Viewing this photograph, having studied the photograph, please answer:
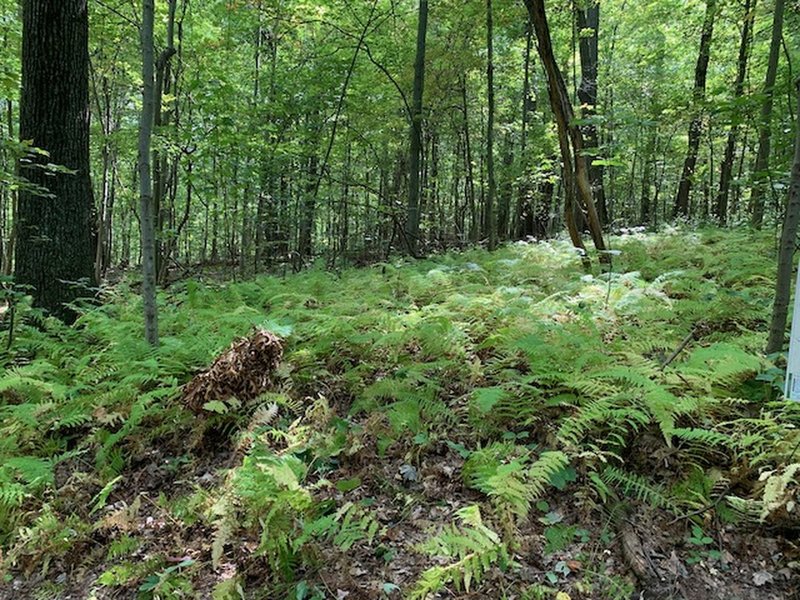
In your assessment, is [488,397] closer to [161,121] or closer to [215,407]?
[215,407]

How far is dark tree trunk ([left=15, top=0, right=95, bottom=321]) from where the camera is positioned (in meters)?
Result: 5.37

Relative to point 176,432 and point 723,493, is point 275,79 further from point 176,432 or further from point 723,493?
point 723,493

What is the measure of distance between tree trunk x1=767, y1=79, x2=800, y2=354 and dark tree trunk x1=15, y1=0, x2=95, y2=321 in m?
6.49

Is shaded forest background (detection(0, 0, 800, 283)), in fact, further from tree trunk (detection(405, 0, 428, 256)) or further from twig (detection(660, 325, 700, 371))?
twig (detection(660, 325, 700, 371))

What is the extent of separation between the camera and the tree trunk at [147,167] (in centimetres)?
387

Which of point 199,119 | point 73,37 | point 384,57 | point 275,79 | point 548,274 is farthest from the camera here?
point 384,57

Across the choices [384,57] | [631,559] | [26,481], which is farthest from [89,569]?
[384,57]

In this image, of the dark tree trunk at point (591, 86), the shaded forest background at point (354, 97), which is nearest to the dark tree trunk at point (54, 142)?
the shaded forest background at point (354, 97)

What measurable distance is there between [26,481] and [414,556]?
100 inches

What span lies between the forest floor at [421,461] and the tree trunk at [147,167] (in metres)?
0.35

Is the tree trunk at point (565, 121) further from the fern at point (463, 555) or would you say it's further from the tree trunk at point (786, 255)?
the fern at point (463, 555)

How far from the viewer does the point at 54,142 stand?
553cm

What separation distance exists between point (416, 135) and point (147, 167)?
591 cm

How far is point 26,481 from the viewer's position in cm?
310
